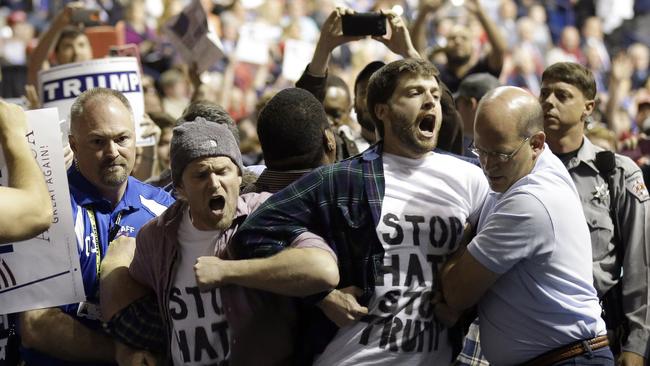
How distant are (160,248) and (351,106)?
11.6ft

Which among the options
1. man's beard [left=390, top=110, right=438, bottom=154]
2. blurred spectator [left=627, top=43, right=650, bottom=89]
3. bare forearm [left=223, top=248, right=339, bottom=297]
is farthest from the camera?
blurred spectator [left=627, top=43, right=650, bottom=89]

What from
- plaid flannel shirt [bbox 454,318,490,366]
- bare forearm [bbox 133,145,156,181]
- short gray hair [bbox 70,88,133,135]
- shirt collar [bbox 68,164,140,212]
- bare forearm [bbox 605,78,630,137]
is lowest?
bare forearm [bbox 605,78,630,137]

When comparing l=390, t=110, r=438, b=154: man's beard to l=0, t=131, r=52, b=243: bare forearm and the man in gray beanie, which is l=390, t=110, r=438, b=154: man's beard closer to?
the man in gray beanie

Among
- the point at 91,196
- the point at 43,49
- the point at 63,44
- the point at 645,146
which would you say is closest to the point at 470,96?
Answer: the point at 645,146

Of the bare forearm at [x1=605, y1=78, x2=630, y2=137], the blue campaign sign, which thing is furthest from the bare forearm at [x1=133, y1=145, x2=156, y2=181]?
the bare forearm at [x1=605, y1=78, x2=630, y2=137]

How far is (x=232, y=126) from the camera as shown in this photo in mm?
5668

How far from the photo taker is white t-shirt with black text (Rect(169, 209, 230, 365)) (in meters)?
4.84

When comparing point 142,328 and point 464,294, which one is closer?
point 464,294

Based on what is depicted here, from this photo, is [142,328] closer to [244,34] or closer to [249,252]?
[249,252]

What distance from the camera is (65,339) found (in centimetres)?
523

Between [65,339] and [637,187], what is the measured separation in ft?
9.14

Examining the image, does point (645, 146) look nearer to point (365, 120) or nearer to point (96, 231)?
point (365, 120)

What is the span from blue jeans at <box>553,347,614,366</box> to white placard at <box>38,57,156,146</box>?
12.8 ft

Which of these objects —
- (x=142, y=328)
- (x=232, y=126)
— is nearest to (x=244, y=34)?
(x=232, y=126)
